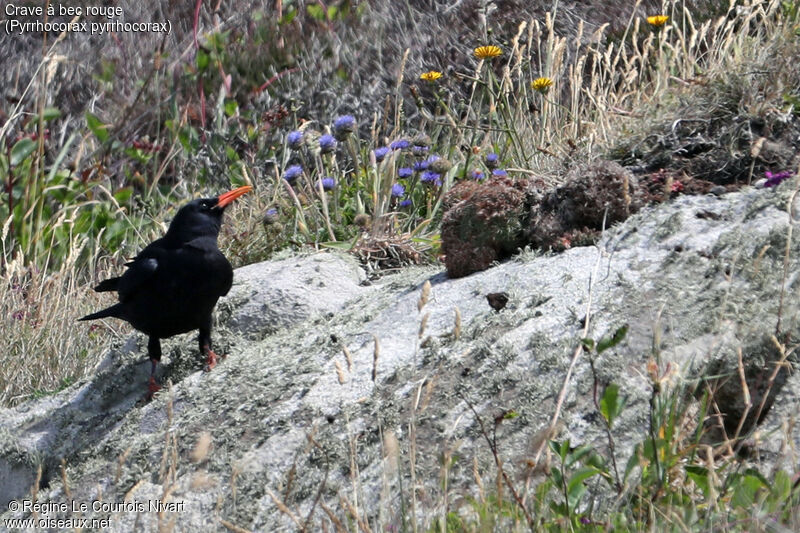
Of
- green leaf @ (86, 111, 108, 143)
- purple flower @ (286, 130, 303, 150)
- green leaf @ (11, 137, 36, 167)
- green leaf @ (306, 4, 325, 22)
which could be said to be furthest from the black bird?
green leaf @ (306, 4, 325, 22)

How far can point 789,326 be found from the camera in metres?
2.95

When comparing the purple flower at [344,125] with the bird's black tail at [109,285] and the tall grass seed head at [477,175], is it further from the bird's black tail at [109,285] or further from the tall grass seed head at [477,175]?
the bird's black tail at [109,285]

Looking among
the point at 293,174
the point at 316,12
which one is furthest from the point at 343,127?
the point at 316,12

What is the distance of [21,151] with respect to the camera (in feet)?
20.3

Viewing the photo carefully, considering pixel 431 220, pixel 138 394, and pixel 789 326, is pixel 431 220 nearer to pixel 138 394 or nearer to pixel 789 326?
pixel 138 394

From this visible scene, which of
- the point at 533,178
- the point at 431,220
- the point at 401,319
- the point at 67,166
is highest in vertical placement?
the point at 533,178

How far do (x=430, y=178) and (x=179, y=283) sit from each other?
6.04 ft

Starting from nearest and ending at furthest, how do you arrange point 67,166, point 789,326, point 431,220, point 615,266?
1. point 789,326
2. point 615,266
3. point 431,220
4. point 67,166

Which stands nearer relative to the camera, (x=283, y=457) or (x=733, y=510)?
(x=733, y=510)

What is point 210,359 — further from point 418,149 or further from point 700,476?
point 700,476

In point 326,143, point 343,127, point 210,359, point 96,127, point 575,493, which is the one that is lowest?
point 96,127

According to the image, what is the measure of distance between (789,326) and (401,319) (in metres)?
1.42

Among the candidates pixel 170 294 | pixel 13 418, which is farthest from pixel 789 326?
pixel 13 418

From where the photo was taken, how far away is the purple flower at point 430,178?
18.0 feet
